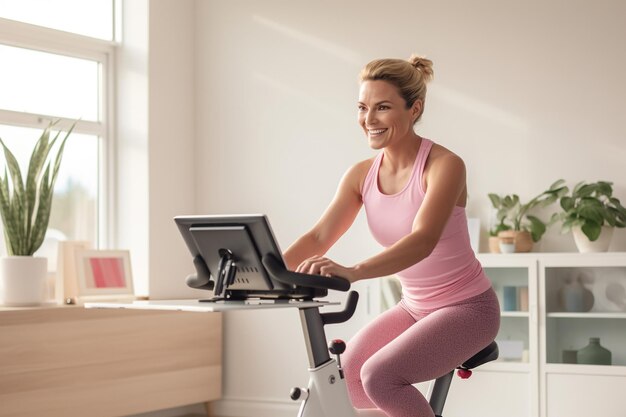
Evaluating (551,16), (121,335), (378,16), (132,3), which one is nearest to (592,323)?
(551,16)

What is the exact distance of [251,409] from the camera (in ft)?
17.9

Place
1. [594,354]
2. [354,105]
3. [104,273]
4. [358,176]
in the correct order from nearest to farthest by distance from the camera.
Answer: [358,176], [594,354], [104,273], [354,105]

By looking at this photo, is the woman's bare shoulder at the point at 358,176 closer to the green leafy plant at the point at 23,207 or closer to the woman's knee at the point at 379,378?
the woman's knee at the point at 379,378

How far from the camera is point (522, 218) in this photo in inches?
188

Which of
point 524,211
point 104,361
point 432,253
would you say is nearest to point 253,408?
point 104,361

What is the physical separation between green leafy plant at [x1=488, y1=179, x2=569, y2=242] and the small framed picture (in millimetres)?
1982

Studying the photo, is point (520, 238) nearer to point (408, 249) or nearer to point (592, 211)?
point (592, 211)

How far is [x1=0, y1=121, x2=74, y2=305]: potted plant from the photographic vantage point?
172 inches

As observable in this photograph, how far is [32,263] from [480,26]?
8.48ft

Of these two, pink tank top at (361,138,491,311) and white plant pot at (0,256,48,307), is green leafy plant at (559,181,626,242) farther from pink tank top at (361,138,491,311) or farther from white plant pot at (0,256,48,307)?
white plant pot at (0,256,48,307)

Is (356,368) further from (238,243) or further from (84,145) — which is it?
(84,145)

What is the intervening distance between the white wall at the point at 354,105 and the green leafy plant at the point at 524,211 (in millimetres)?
100

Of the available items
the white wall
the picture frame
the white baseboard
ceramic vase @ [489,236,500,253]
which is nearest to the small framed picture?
the picture frame

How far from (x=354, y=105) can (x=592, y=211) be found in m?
1.51
